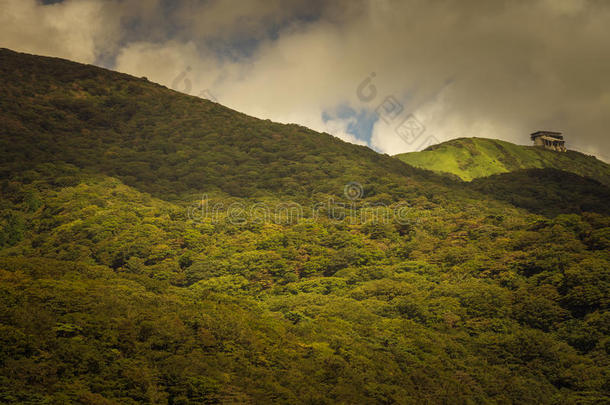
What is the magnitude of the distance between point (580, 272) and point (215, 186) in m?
70.1

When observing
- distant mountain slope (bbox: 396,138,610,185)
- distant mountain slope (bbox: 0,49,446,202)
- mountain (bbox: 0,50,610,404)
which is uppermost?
distant mountain slope (bbox: 396,138,610,185)

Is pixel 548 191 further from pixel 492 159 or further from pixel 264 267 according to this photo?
pixel 492 159

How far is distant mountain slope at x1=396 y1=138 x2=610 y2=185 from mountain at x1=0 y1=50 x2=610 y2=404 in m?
48.2

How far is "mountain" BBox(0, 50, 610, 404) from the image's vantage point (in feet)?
107

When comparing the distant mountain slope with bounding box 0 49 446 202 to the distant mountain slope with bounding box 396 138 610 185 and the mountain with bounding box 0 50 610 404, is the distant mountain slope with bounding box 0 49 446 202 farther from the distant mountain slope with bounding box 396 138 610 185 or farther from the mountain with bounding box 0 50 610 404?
the distant mountain slope with bounding box 396 138 610 185

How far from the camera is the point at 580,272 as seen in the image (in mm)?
49969

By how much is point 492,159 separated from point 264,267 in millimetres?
132241

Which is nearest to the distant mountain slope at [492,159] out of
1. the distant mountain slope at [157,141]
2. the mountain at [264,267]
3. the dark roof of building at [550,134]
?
the dark roof of building at [550,134]

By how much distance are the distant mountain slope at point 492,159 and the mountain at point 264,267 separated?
48.2 metres

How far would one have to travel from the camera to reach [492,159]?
17050 cm

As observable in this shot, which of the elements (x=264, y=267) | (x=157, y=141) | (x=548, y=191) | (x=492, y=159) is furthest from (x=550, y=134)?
A: (x=264, y=267)

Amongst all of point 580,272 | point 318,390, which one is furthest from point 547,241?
point 318,390

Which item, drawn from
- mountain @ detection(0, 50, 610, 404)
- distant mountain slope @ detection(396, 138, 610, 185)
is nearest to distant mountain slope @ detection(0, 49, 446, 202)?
mountain @ detection(0, 50, 610, 404)

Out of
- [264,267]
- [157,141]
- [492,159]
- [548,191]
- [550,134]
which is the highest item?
[550,134]
